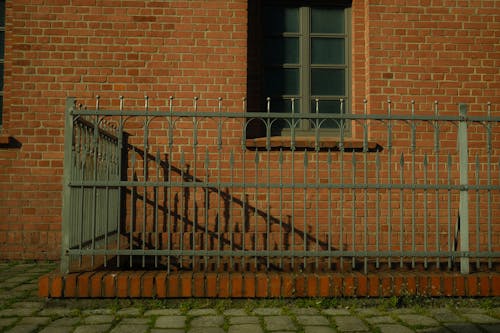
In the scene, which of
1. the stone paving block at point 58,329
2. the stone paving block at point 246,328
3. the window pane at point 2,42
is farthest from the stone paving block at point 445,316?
the window pane at point 2,42

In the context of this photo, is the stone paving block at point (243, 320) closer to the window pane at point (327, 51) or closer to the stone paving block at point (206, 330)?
the stone paving block at point (206, 330)

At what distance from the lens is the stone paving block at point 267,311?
10.6 feet

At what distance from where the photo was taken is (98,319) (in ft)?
10.2

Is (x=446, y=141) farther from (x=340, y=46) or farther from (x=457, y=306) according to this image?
(x=457, y=306)

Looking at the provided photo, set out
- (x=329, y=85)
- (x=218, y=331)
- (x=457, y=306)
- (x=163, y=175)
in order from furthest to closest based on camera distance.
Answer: (x=329, y=85), (x=163, y=175), (x=457, y=306), (x=218, y=331)

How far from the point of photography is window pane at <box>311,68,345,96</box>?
555cm

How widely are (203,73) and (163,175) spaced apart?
1194mm

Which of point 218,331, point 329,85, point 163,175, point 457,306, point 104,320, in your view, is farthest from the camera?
point 329,85

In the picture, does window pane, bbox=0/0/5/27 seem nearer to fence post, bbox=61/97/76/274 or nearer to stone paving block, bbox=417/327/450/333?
fence post, bbox=61/97/76/274

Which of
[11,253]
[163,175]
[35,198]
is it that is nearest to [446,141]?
[163,175]

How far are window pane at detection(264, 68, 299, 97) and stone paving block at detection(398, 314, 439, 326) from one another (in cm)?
303

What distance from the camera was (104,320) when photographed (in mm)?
3096

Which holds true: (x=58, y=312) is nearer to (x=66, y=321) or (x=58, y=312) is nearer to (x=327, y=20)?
(x=66, y=321)

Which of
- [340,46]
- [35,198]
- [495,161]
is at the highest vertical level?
[340,46]
